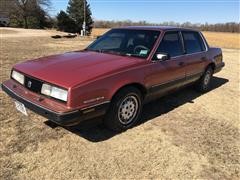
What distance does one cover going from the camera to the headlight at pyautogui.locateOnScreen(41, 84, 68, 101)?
365 centimetres

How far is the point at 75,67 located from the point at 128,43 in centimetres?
138

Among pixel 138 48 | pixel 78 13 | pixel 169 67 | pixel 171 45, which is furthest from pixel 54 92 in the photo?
pixel 78 13

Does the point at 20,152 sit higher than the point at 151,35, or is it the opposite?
the point at 151,35

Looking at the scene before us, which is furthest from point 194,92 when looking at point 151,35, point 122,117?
point 122,117

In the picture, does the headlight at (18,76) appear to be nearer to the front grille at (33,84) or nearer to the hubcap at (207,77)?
the front grille at (33,84)

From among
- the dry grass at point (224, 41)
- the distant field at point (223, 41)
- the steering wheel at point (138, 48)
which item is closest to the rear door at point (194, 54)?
the steering wheel at point (138, 48)

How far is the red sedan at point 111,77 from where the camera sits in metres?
3.71

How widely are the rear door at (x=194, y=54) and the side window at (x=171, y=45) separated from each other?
0.24 metres

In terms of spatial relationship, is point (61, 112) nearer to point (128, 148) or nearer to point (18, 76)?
point (128, 148)

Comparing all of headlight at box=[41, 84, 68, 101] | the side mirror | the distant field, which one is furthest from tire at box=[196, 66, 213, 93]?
the distant field

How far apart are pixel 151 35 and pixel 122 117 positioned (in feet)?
5.38

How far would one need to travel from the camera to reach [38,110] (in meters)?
3.79

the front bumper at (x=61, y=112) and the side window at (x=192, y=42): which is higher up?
the side window at (x=192, y=42)

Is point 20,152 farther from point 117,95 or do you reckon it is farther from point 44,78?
point 117,95
